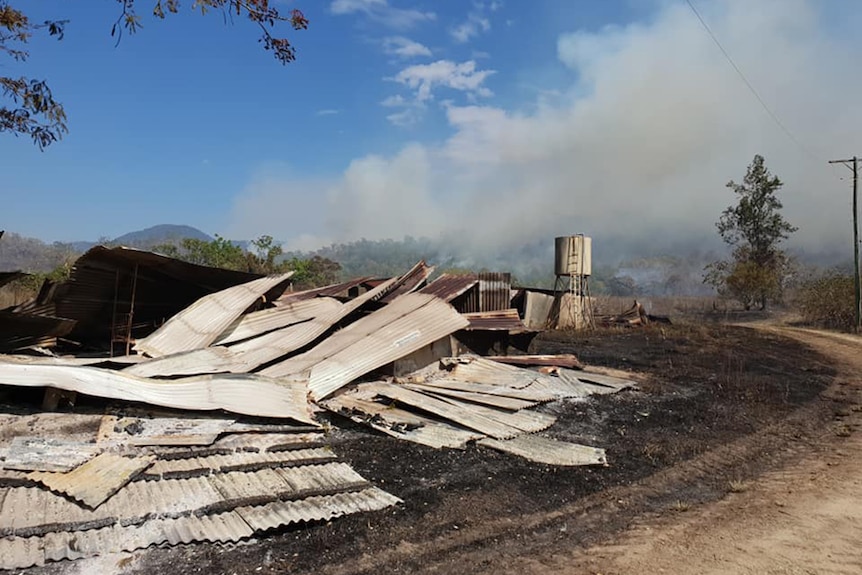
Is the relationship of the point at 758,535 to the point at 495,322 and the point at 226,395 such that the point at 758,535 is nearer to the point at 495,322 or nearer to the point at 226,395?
the point at 226,395

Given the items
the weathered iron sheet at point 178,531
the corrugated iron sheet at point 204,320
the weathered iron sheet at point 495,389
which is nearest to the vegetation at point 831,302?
the weathered iron sheet at point 495,389

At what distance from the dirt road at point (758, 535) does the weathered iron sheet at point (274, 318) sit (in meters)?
6.27

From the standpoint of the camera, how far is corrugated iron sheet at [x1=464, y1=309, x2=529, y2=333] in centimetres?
1020

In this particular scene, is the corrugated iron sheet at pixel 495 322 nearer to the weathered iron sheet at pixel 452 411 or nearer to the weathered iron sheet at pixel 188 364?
the weathered iron sheet at pixel 452 411

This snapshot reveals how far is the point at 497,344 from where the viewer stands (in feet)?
36.0

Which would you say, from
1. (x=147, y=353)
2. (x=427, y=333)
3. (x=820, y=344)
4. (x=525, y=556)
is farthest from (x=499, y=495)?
(x=820, y=344)

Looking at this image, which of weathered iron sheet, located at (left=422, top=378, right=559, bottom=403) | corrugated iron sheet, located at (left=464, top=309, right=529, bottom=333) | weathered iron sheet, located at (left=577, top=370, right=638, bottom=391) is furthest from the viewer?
corrugated iron sheet, located at (left=464, top=309, right=529, bottom=333)

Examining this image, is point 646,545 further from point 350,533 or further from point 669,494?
point 350,533

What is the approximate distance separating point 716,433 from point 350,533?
5.07m

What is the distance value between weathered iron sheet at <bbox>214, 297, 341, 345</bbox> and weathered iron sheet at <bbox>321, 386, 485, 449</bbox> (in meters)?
2.27

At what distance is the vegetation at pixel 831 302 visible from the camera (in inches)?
882

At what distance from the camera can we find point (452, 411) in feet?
22.5

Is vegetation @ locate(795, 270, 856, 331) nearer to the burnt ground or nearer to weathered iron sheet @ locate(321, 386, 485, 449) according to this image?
the burnt ground

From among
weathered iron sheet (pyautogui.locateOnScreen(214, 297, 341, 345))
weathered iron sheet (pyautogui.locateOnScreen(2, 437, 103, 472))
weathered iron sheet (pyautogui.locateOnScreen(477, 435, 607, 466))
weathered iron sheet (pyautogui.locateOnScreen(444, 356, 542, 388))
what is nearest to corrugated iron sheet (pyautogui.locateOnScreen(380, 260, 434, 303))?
weathered iron sheet (pyautogui.locateOnScreen(214, 297, 341, 345))
